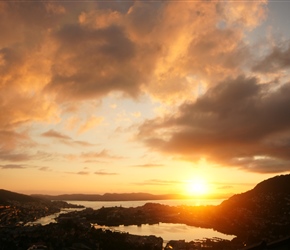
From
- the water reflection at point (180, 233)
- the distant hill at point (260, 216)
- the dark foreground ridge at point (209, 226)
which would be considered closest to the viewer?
the dark foreground ridge at point (209, 226)

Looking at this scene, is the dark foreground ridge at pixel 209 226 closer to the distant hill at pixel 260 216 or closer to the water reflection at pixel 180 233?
the distant hill at pixel 260 216

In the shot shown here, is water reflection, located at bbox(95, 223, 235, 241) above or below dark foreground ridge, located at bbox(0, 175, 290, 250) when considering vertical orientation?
below

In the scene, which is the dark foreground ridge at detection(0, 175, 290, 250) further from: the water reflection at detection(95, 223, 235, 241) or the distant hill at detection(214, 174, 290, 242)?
the water reflection at detection(95, 223, 235, 241)

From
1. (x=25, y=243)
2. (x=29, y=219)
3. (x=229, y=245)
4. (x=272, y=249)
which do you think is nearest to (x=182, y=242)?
(x=229, y=245)

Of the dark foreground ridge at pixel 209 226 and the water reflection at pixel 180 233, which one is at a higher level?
the dark foreground ridge at pixel 209 226

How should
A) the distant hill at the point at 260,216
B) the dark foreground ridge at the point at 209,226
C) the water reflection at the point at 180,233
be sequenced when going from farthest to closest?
the water reflection at the point at 180,233 < the distant hill at the point at 260,216 < the dark foreground ridge at the point at 209,226

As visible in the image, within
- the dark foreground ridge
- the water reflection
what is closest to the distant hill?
the dark foreground ridge

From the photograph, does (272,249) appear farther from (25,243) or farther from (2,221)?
(2,221)

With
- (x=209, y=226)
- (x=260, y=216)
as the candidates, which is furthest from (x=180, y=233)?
(x=260, y=216)

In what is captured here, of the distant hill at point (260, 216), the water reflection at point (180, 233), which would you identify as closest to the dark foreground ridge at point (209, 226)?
the distant hill at point (260, 216)

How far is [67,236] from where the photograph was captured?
311ft

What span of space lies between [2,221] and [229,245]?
134084 millimetres

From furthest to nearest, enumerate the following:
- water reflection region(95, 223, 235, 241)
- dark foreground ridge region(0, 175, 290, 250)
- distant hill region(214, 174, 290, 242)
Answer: water reflection region(95, 223, 235, 241) → distant hill region(214, 174, 290, 242) → dark foreground ridge region(0, 175, 290, 250)

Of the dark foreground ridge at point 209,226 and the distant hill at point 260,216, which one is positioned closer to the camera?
the dark foreground ridge at point 209,226
